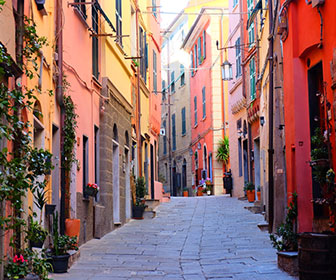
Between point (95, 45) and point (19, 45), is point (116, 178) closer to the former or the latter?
point (95, 45)

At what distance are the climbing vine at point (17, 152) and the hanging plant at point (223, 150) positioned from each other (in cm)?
2123

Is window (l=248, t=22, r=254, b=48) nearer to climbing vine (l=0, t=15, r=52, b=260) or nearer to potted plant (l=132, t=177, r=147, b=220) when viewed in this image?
potted plant (l=132, t=177, r=147, b=220)

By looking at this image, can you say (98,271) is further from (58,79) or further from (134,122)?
(134,122)

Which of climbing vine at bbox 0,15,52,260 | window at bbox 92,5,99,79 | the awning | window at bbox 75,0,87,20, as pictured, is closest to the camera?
climbing vine at bbox 0,15,52,260

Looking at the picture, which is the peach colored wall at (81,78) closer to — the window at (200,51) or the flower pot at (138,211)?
the flower pot at (138,211)

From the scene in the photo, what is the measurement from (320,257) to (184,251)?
4.91 metres

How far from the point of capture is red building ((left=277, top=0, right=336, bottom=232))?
9688 millimetres

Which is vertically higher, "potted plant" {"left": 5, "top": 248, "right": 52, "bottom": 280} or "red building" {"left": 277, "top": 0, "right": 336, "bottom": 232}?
"red building" {"left": 277, "top": 0, "right": 336, "bottom": 232}

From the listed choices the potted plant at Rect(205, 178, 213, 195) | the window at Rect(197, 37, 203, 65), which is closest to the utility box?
the potted plant at Rect(205, 178, 213, 195)

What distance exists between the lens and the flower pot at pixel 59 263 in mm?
8906

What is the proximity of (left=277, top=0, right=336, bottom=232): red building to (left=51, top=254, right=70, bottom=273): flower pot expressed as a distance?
3.83 meters

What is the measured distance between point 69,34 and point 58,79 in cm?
143

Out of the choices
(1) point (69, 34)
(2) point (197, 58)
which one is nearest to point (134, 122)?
(1) point (69, 34)

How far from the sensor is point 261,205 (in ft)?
58.7
